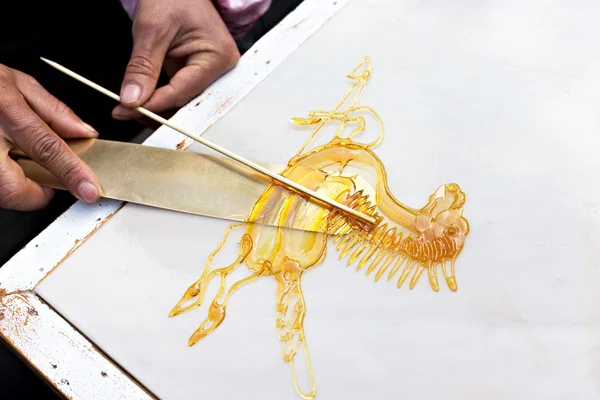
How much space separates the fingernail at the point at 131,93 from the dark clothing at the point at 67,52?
372mm

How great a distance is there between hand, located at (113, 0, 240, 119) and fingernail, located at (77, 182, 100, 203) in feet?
0.59

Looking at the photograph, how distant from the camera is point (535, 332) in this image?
615mm

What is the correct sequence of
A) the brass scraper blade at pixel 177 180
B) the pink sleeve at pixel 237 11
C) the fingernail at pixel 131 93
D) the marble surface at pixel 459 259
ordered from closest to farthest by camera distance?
the marble surface at pixel 459 259 → the brass scraper blade at pixel 177 180 → the fingernail at pixel 131 93 → the pink sleeve at pixel 237 11

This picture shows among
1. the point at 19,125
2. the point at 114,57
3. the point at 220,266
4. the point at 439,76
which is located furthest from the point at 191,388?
the point at 114,57

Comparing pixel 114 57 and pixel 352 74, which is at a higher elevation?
pixel 352 74

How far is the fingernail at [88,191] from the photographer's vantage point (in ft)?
2.48

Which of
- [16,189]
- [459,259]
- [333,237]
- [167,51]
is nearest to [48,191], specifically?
[16,189]

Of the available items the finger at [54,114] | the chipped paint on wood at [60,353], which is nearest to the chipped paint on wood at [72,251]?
the chipped paint on wood at [60,353]

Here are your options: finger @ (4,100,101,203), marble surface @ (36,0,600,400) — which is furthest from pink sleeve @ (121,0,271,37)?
finger @ (4,100,101,203)

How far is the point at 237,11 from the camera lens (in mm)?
1021

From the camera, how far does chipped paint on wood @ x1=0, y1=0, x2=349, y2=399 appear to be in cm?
64

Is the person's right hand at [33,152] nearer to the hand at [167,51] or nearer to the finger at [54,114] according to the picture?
the finger at [54,114]

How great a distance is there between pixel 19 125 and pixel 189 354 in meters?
0.44

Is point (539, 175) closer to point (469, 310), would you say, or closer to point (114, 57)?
point (469, 310)
